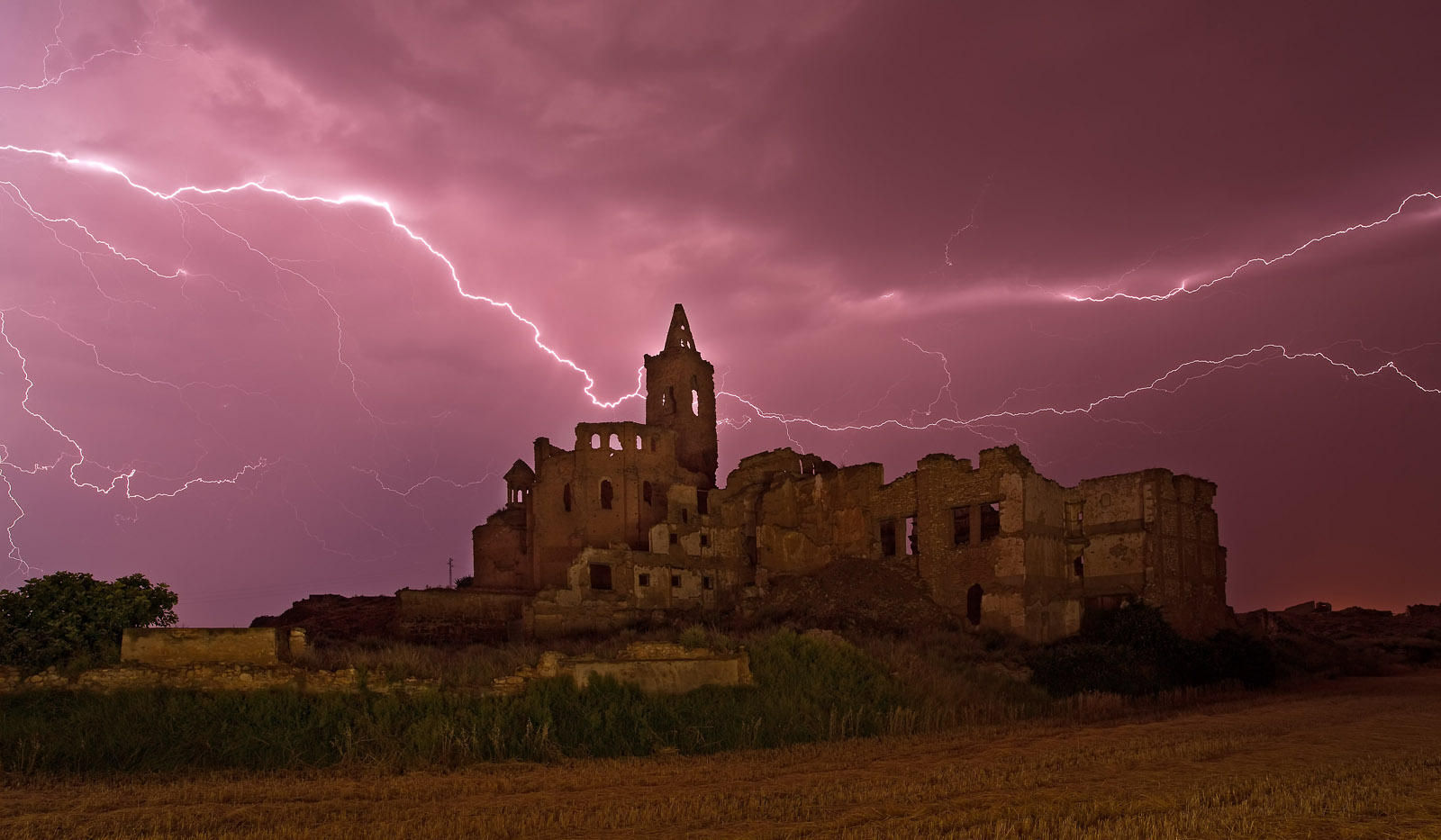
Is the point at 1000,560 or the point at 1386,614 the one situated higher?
the point at 1000,560

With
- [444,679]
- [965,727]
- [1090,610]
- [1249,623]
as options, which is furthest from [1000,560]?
[444,679]

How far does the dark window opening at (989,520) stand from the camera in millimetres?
34906

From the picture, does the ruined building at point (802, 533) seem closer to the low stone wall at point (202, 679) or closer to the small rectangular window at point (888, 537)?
the small rectangular window at point (888, 537)

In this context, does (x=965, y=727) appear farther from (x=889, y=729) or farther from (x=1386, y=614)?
(x=1386, y=614)

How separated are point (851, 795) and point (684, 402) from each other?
39583 millimetres

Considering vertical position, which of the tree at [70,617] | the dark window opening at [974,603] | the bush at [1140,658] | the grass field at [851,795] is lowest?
the bush at [1140,658]

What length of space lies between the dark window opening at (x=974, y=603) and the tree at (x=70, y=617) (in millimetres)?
23696

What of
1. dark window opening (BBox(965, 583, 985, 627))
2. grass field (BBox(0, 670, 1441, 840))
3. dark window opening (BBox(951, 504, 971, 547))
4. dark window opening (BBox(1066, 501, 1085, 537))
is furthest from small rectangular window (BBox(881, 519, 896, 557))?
grass field (BBox(0, 670, 1441, 840))

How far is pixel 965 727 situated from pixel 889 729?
1.45m

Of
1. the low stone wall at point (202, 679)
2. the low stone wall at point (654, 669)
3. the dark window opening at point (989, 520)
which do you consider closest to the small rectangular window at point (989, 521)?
the dark window opening at point (989, 520)

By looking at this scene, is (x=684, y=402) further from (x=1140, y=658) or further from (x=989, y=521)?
(x=1140, y=658)

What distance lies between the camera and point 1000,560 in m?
33.6

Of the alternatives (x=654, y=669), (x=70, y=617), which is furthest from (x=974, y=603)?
(x=70, y=617)

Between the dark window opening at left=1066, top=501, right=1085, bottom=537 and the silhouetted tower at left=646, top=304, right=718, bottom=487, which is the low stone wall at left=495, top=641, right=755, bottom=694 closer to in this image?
the dark window opening at left=1066, top=501, right=1085, bottom=537
